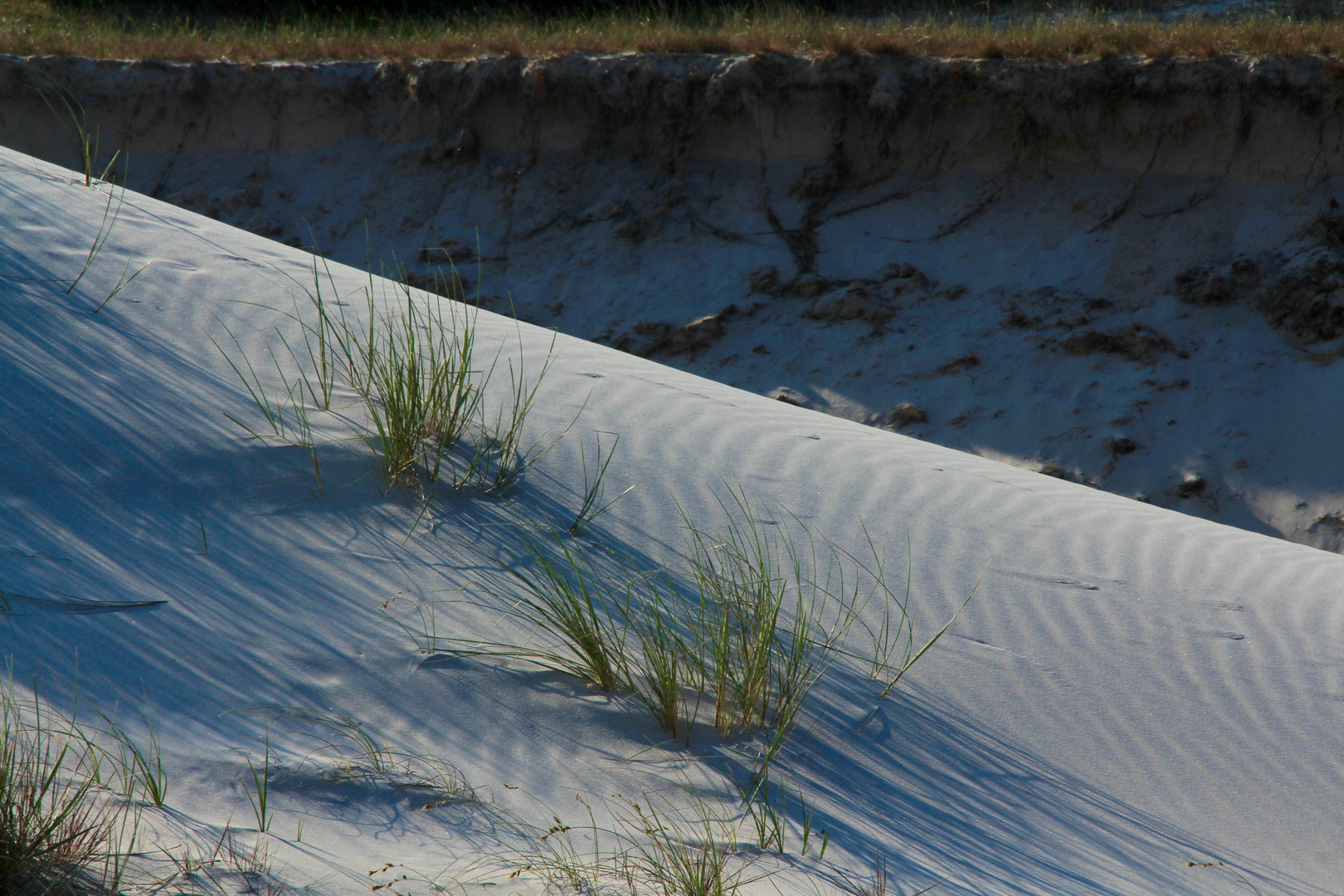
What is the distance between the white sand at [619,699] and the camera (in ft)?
5.10

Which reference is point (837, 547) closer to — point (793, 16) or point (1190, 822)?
point (1190, 822)

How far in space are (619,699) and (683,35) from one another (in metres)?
7.11

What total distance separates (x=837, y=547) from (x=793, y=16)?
6831mm

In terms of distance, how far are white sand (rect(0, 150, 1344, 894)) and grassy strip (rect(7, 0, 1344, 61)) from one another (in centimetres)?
508

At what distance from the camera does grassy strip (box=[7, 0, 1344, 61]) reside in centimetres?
662

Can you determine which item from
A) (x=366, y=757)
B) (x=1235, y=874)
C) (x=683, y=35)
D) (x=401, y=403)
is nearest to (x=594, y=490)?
(x=401, y=403)

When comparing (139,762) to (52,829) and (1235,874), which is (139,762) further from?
(1235,874)

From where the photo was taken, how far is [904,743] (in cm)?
180

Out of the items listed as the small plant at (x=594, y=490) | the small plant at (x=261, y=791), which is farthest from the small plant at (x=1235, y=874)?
the small plant at (x=261, y=791)

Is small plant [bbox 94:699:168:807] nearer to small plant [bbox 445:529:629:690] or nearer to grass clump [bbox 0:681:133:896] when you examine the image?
grass clump [bbox 0:681:133:896]

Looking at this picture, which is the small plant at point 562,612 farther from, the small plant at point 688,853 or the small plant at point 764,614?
the small plant at point 688,853

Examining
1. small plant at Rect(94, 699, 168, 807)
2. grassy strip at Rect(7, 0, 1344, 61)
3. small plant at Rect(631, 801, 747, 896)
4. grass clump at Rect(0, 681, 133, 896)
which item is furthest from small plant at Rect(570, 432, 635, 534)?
grassy strip at Rect(7, 0, 1344, 61)

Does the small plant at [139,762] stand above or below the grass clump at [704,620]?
above

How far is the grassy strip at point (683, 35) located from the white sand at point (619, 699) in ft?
16.7
